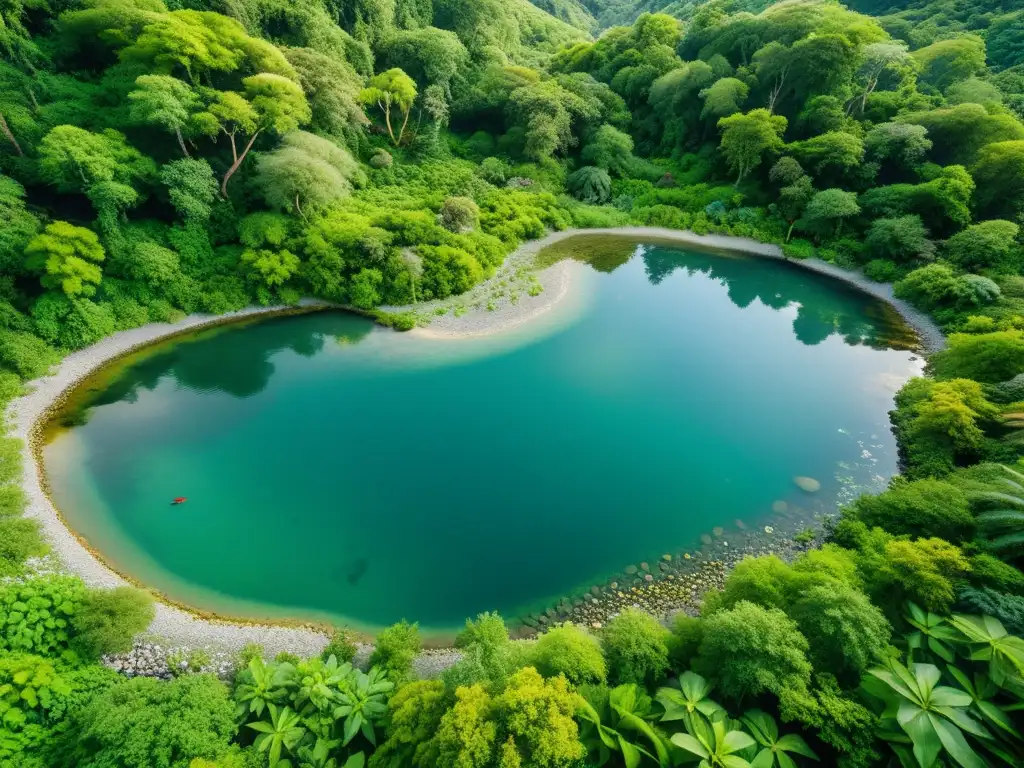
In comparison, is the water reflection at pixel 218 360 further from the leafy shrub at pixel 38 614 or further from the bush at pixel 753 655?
the bush at pixel 753 655

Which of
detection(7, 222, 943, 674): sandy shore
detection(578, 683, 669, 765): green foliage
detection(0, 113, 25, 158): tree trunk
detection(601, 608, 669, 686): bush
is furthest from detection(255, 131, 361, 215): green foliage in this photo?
detection(578, 683, 669, 765): green foliage

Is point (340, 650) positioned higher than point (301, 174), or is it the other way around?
point (301, 174)

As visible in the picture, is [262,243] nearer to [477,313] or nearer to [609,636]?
[477,313]

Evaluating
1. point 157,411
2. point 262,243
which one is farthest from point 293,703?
point 262,243

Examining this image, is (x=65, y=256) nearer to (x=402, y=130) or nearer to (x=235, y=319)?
(x=235, y=319)

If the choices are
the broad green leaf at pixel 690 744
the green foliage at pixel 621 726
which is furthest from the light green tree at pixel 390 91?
the broad green leaf at pixel 690 744

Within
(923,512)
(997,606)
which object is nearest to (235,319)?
(923,512)
